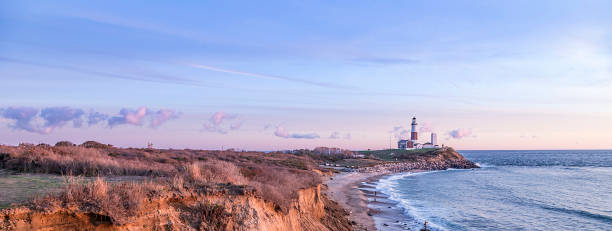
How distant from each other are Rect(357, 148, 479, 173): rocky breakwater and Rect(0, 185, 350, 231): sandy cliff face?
48.1 m

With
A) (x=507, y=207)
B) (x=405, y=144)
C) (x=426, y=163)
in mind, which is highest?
(x=405, y=144)

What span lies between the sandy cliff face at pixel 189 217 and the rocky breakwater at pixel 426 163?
158 feet

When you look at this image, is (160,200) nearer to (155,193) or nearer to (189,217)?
(155,193)

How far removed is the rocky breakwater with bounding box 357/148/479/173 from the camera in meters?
72.0

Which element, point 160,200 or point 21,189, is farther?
point 21,189

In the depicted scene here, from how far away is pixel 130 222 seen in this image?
8883 millimetres

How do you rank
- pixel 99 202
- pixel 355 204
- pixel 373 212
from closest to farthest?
pixel 99 202 → pixel 373 212 → pixel 355 204

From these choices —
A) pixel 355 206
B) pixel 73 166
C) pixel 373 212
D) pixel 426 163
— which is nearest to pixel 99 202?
pixel 73 166

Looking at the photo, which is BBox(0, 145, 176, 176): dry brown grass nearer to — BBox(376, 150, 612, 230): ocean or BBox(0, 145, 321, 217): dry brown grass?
BBox(0, 145, 321, 217): dry brown grass

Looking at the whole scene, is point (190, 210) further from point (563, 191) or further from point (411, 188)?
point (563, 191)

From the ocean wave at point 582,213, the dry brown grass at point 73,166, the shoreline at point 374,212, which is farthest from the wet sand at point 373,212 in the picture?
the ocean wave at point 582,213

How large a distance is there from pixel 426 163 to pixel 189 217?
80.7m

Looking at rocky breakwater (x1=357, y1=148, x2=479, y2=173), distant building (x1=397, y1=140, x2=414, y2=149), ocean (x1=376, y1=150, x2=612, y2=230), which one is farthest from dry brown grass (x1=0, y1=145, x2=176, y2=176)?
distant building (x1=397, y1=140, x2=414, y2=149)

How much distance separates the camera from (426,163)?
84.9m
